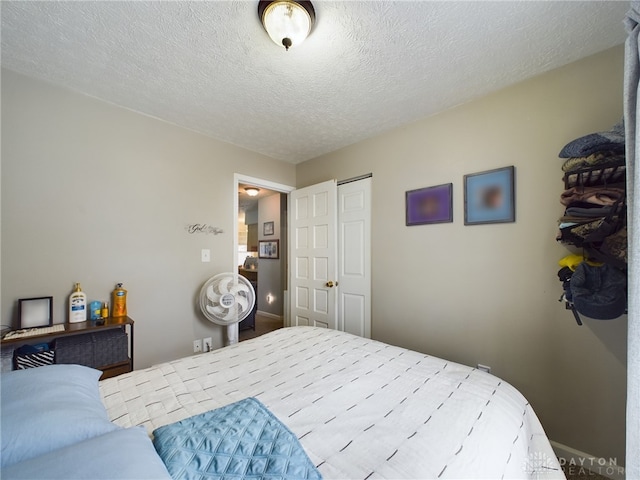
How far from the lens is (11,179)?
1.71 m

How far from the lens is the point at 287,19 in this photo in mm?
1271

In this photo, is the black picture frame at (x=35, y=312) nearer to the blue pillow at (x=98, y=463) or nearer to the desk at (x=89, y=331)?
the desk at (x=89, y=331)

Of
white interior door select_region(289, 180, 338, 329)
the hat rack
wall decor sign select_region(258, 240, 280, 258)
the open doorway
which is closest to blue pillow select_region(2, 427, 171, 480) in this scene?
the hat rack

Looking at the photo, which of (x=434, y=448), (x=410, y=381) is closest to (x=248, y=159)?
(x=410, y=381)

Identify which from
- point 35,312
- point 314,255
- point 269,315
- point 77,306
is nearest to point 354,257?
point 314,255

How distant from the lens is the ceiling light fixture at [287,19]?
48.8 inches

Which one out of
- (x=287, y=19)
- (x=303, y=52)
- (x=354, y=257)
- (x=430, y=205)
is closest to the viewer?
(x=287, y=19)

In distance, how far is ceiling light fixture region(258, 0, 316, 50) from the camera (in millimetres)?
1239

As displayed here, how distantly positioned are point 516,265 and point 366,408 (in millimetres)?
1548

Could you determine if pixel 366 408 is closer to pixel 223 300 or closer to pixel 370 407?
pixel 370 407

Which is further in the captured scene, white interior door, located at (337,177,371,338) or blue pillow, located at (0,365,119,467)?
white interior door, located at (337,177,371,338)

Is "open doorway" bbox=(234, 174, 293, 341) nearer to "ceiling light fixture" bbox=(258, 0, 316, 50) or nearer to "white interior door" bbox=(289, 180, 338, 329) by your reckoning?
"white interior door" bbox=(289, 180, 338, 329)

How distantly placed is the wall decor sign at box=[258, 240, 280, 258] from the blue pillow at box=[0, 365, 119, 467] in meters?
3.99

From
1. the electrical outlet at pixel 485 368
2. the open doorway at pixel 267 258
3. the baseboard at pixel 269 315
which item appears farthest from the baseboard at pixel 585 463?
the baseboard at pixel 269 315
